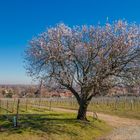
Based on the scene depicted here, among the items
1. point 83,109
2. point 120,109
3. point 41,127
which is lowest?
point 41,127

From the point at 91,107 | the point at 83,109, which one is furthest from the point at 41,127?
the point at 91,107

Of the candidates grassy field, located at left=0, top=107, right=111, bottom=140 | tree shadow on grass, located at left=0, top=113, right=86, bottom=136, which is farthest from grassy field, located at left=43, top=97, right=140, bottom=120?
tree shadow on grass, located at left=0, top=113, right=86, bottom=136

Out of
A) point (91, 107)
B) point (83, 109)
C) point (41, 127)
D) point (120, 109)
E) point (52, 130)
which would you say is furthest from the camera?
point (91, 107)

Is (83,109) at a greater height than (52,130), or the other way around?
(83,109)

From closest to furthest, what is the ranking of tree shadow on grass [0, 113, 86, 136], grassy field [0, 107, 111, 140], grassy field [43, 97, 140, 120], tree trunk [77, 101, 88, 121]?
1. grassy field [0, 107, 111, 140]
2. tree shadow on grass [0, 113, 86, 136]
3. tree trunk [77, 101, 88, 121]
4. grassy field [43, 97, 140, 120]

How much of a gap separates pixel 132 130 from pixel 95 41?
1059cm

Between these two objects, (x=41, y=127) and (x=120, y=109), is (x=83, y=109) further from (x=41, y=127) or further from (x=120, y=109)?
(x=120, y=109)

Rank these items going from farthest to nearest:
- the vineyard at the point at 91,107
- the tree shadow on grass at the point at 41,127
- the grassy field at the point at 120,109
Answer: the grassy field at the point at 120,109 < the vineyard at the point at 91,107 < the tree shadow on grass at the point at 41,127

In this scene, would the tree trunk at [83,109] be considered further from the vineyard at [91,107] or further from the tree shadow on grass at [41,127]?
the vineyard at [91,107]

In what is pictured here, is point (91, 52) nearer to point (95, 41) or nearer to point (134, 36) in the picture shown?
point (95, 41)

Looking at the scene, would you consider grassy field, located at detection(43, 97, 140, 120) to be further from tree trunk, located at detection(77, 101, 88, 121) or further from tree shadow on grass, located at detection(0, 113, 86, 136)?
tree shadow on grass, located at detection(0, 113, 86, 136)

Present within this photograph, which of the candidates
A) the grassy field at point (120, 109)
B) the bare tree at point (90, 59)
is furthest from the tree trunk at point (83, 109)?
the grassy field at point (120, 109)

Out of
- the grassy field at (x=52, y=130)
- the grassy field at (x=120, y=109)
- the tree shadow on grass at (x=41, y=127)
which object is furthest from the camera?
the grassy field at (x=120, y=109)

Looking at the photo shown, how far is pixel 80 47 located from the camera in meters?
37.6
